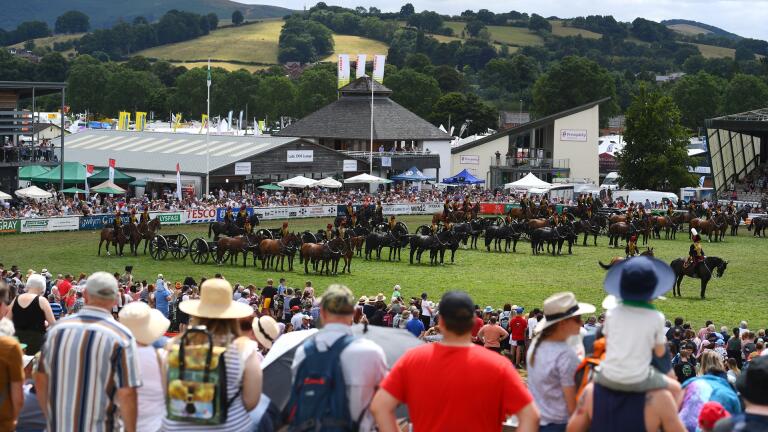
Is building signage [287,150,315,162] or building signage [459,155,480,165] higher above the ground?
building signage [459,155,480,165]

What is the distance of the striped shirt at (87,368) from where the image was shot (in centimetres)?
677

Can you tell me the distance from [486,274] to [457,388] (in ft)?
88.9

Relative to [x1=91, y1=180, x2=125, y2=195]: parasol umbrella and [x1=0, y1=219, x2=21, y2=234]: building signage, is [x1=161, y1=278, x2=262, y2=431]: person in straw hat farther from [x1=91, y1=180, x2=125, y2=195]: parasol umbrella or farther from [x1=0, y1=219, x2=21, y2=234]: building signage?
[x1=91, y1=180, x2=125, y2=195]: parasol umbrella

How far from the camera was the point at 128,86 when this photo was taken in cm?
14550

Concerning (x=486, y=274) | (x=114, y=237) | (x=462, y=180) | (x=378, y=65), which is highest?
(x=378, y=65)

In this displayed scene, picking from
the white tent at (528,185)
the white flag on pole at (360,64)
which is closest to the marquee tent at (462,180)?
the white tent at (528,185)

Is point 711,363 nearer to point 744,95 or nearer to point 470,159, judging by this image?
point 470,159

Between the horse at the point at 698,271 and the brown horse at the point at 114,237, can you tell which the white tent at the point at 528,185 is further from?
the horse at the point at 698,271

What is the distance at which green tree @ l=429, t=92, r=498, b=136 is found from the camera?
108000mm

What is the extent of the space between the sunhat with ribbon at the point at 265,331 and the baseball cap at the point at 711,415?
3.43 metres

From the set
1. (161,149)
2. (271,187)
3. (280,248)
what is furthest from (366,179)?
(280,248)

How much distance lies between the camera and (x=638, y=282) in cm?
604

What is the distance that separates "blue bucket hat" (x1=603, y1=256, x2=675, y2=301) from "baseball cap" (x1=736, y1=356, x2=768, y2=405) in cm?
60

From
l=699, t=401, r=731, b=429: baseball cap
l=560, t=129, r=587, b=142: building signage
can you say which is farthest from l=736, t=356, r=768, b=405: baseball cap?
l=560, t=129, r=587, b=142: building signage
